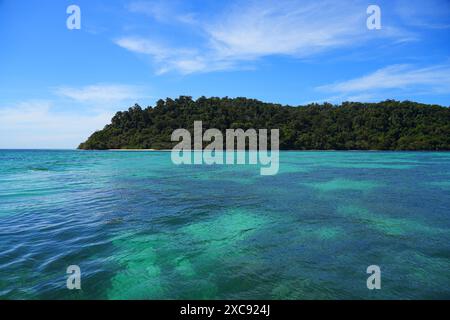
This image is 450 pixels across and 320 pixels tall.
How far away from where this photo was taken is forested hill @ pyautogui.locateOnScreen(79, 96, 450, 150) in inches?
4449

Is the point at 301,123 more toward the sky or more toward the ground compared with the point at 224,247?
more toward the sky

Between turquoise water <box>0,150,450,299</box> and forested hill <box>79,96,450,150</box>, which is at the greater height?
forested hill <box>79,96,450,150</box>

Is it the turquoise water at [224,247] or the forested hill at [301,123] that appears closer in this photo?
the turquoise water at [224,247]

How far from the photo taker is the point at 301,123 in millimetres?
132375

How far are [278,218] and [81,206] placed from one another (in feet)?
29.4

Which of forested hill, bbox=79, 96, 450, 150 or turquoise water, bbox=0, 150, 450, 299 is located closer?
turquoise water, bbox=0, 150, 450, 299

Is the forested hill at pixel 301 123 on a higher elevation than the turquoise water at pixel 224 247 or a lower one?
higher

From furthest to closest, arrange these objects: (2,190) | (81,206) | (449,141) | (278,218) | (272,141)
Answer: (272,141), (449,141), (2,190), (81,206), (278,218)

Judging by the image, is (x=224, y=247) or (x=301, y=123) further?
(x=301, y=123)

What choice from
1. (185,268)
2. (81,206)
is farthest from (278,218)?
(81,206)

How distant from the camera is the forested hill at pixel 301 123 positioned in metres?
113

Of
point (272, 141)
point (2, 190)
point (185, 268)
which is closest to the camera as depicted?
point (185, 268)
